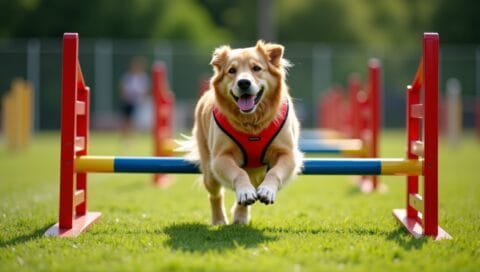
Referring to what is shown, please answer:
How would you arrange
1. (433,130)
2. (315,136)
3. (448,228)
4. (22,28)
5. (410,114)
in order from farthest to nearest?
1. (22,28)
2. (315,136)
3. (410,114)
4. (448,228)
5. (433,130)

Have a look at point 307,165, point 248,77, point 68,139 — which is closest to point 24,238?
point 68,139

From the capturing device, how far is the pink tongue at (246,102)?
5.04m

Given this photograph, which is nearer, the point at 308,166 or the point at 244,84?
the point at 244,84

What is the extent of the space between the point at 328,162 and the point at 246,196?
1.08 meters

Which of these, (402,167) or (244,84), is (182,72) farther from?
(402,167)

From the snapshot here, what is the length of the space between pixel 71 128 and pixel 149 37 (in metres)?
30.4

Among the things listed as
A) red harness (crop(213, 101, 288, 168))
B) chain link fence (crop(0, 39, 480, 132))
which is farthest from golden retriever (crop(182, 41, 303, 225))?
chain link fence (crop(0, 39, 480, 132))

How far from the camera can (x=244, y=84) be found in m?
5.00

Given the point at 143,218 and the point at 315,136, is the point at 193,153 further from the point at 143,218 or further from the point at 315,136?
the point at 315,136

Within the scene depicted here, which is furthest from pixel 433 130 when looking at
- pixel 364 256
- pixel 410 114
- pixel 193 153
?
pixel 193 153

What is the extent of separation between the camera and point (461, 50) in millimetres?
26547

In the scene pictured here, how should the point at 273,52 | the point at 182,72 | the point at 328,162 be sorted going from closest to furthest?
the point at 328,162 → the point at 273,52 → the point at 182,72

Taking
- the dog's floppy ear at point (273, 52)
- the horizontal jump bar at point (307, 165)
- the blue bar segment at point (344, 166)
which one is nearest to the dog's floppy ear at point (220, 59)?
the dog's floppy ear at point (273, 52)

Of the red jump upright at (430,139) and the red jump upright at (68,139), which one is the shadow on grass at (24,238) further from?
the red jump upright at (430,139)
